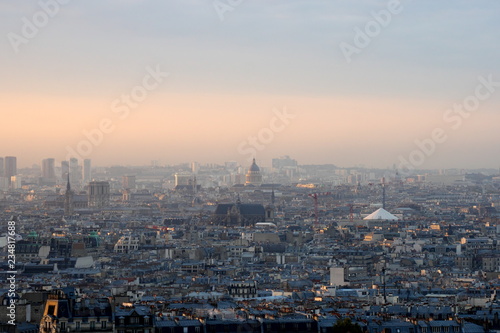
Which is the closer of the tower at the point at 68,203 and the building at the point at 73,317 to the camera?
the building at the point at 73,317

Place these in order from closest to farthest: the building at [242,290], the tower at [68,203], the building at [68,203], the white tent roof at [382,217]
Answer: the building at [242,290], the white tent roof at [382,217], the tower at [68,203], the building at [68,203]

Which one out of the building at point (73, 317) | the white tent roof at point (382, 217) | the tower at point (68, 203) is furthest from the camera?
the tower at point (68, 203)

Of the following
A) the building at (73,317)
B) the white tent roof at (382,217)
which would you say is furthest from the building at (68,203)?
the building at (73,317)

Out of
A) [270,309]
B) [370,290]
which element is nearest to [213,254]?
[370,290]

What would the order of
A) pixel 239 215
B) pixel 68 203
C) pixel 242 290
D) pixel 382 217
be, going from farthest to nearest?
pixel 68 203
pixel 239 215
pixel 382 217
pixel 242 290

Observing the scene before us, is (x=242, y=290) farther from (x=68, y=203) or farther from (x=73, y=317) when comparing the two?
(x=68, y=203)

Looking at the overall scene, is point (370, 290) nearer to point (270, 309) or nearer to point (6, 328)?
point (270, 309)

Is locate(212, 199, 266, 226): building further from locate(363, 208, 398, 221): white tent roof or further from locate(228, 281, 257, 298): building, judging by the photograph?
locate(228, 281, 257, 298): building

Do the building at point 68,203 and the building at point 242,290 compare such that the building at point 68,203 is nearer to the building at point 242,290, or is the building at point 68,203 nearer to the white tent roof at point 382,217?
the white tent roof at point 382,217

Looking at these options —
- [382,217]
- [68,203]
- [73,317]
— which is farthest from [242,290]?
[68,203]

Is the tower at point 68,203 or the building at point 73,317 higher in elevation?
the tower at point 68,203

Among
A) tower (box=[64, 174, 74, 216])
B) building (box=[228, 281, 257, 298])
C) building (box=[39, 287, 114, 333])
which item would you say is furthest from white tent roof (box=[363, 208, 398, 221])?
building (box=[39, 287, 114, 333])
